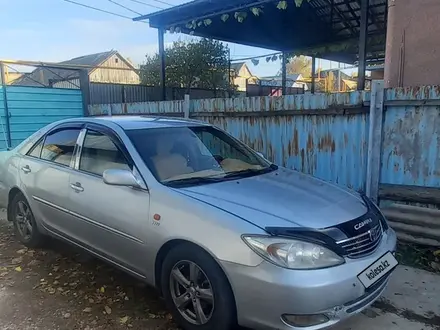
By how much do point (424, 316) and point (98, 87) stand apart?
33.0ft

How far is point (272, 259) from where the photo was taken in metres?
2.25

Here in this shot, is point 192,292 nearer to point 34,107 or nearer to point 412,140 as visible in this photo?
point 412,140

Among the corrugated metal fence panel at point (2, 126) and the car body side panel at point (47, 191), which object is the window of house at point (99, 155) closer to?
the car body side panel at point (47, 191)

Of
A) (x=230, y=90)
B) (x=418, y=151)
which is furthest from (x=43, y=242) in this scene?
(x=230, y=90)

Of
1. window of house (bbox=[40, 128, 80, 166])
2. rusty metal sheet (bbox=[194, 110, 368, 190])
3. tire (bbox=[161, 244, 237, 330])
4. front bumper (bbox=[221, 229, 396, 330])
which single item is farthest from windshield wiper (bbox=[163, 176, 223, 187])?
rusty metal sheet (bbox=[194, 110, 368, 190])

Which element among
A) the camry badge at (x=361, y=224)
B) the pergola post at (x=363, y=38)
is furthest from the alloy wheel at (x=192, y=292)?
Result: the pergola post at (x=363, y=38)

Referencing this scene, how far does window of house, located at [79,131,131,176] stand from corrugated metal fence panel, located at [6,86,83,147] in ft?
20.7

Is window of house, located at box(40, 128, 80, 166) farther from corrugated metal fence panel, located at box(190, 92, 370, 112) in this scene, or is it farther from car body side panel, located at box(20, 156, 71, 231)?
corrugated metal fence panel, located at box(190, 92, 370, 112)

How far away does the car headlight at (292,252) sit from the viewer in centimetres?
225

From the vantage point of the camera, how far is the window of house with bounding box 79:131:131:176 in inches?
128

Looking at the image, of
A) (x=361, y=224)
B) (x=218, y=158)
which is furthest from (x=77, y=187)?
(x=361, y=224)

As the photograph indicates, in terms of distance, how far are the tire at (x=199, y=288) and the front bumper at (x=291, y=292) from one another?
0.26 feet

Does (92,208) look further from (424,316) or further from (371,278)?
(424,316)

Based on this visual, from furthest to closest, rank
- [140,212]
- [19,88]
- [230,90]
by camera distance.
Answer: [230,90], [19,88], [140,212]
